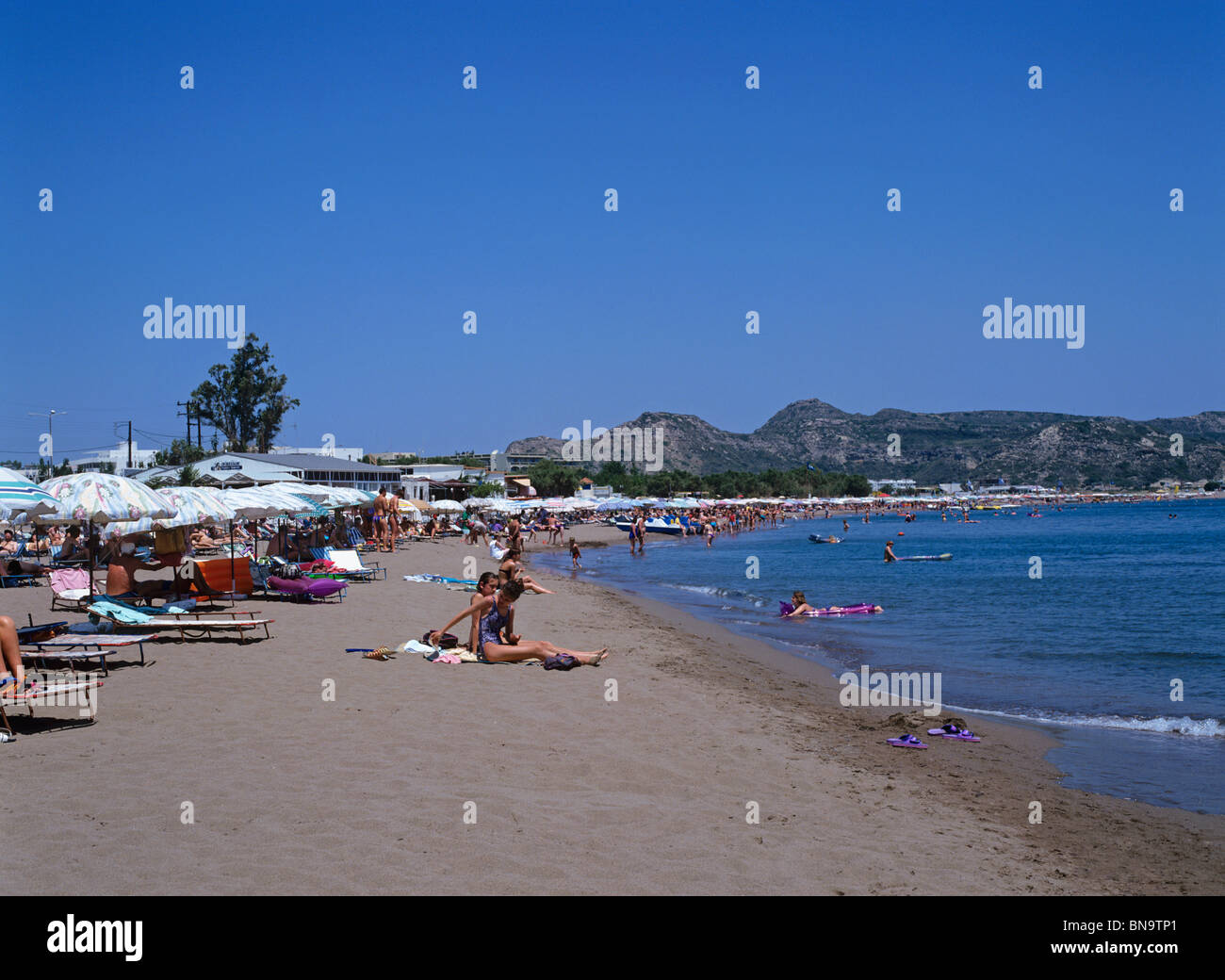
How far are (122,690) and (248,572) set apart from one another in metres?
6.98

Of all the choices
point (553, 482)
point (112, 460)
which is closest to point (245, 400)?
point (112, 460)

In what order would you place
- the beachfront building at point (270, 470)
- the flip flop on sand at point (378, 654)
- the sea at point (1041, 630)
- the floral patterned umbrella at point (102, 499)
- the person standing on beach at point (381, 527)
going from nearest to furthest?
the sea at point (1041, 630) → the flip flop on sand at point (378, 654) → the floral patterned umbrella at point (102, 499) → the person standing on beach at point (381, 527) → the beachfront building at point (270, 470)

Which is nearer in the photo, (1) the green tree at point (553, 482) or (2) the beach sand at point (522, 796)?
(2) the beach sand at point (522, 796)

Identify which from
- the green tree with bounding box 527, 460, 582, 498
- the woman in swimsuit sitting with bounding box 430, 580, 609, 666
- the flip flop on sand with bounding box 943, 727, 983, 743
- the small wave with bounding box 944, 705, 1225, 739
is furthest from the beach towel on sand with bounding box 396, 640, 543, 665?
the green tree with bounding box 527, 460, 582, 498

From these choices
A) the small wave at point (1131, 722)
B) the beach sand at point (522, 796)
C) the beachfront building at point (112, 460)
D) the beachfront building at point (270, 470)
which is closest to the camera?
the beach sand at point (522, 796)

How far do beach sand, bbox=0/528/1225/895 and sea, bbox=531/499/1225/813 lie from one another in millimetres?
1012

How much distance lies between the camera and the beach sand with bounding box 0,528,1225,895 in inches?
174

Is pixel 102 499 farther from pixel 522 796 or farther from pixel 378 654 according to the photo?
pixel 522 796

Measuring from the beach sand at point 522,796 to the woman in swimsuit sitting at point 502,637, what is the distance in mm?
272

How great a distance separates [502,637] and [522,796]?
4.92 m

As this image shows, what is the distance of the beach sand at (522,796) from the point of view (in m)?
4.43

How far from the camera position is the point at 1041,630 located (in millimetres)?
17406

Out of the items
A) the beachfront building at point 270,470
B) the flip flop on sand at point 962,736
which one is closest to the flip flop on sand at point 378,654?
the flip flop on sand at point 962,736

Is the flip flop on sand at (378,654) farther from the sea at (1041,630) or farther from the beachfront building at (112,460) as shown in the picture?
the beachfront building at (112,460)
